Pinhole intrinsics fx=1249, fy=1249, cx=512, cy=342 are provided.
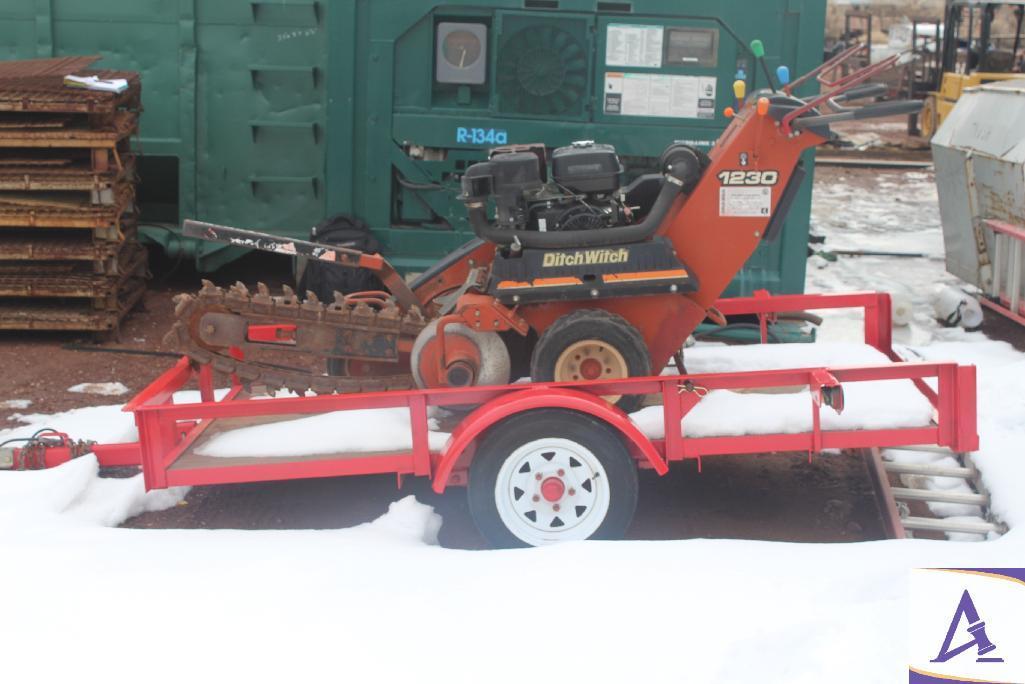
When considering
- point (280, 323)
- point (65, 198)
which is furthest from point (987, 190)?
point (65, 198)

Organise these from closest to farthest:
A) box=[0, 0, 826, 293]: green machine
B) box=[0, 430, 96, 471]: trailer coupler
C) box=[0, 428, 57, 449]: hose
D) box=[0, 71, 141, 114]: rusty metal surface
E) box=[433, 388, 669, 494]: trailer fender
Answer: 1. box=[433, 388, 669, 494]: trailer fender
2. box=[0, 430, 96, 471]: trailer coupler
3. box=[0, 428, 57, 449]: hose
4. box=[0, 71, 141, 114]: rusty metal surface
5. box=[0, 0, 826, 293]: green machine

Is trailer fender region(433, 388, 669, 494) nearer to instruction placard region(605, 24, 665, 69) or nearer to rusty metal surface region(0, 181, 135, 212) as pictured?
instruction placard region(605, 24, 665, 69)

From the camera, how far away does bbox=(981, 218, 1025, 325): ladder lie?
910cm

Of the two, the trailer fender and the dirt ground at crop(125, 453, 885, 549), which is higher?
the trailer fender

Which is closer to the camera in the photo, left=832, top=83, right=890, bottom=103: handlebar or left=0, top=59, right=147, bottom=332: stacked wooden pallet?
left=832, top=83, right=890, bottom=103: handlebar

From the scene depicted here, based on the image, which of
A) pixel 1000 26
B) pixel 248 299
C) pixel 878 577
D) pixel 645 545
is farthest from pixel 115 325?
pixel 1000 26

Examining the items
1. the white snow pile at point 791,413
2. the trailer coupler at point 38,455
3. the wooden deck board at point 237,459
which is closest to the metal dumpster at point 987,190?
the white snow pile at point 791,413

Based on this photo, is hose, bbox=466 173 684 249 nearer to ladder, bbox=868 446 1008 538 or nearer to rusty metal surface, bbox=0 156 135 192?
ladder, bbox=868 446 1008 538

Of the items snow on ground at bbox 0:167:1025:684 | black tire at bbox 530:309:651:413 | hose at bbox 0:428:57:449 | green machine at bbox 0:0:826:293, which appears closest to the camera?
snow on ground at bbox 0:167:1025:684

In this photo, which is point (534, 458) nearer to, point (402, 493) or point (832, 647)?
point (402, 493)

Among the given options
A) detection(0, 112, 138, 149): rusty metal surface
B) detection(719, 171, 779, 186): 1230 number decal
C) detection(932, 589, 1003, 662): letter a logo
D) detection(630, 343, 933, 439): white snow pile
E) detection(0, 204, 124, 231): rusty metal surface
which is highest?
detection(0, 112, 138, 149): rusty metal surface

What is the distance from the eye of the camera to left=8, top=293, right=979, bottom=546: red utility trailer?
5039 mm

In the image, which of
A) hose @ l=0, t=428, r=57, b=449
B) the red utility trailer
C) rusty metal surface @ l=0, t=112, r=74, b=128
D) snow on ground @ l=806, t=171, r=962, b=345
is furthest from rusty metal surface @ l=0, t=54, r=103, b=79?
snow on ground @ l=806, t=171, r=962, b=345

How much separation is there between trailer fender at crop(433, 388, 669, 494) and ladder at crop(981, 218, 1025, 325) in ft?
16.6
